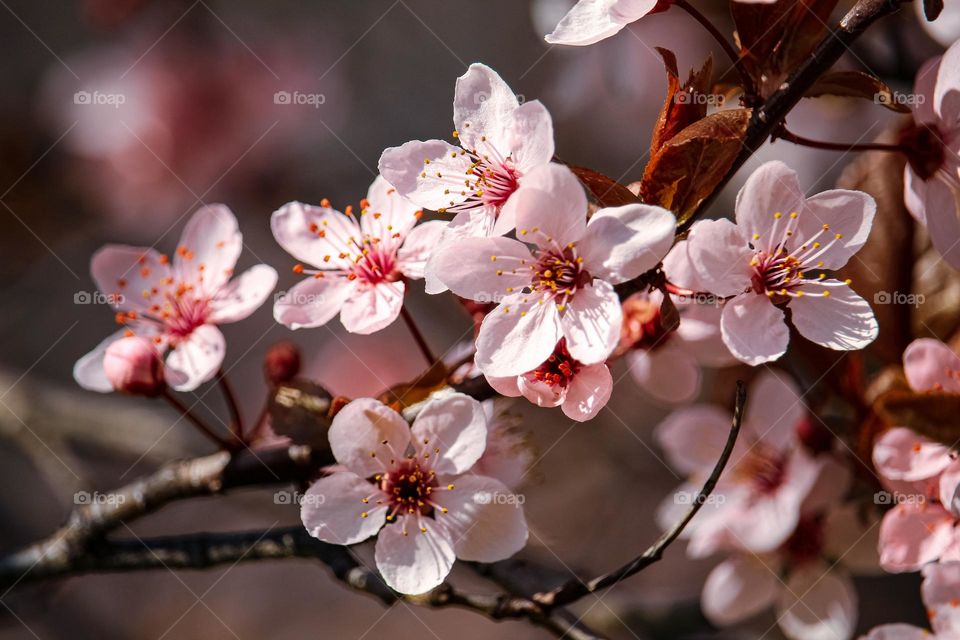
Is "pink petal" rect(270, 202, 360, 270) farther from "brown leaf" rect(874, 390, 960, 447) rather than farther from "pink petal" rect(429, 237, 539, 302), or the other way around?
"brown leaf" rect(874, 390, 960, 447)

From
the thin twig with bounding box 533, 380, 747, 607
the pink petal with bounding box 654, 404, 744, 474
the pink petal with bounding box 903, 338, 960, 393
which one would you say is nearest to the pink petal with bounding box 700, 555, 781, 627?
the pink petal with bounding box 654, 404, 744, 474

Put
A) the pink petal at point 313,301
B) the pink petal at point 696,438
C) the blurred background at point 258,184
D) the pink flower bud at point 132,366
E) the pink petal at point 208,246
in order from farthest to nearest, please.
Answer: the blurred background at point 258,184 < the pink petal at point 696,438 < the pink petal at point 208,246 < the pink flower bud at point 132,366 < the pink petal at point 313,301

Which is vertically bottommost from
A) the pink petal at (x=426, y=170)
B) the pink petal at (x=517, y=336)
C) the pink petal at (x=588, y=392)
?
the pink petal at (x=588, y=392)

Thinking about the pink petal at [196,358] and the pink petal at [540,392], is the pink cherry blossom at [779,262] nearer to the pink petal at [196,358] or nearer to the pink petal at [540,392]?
the pink petal at [540,392]

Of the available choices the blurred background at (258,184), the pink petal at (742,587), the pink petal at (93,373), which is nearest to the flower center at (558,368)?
the pink petal at (93,373)

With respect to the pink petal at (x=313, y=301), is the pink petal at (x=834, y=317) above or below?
below

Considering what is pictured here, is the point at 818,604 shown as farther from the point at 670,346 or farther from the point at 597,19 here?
the point at 597,19
